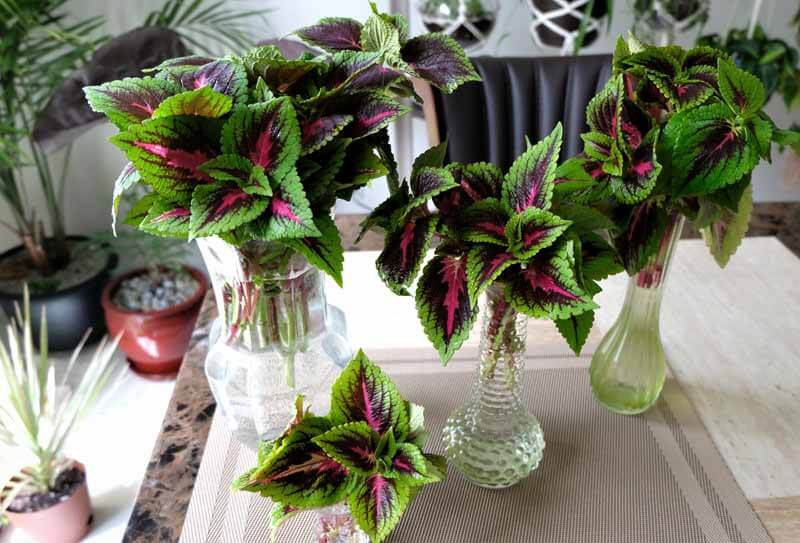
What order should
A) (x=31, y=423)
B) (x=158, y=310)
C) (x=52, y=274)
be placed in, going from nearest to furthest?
(x=31, y=423)
(x=158, y=310)
(x=52, y=274)

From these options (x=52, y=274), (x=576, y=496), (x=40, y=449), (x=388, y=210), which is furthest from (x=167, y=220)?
(x=52, y=274)

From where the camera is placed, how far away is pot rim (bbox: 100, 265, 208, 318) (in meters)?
1.80

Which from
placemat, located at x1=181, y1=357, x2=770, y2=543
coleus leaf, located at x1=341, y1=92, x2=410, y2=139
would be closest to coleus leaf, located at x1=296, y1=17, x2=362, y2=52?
coleus leaf, located at x1=341, y1=92, x2=410, y2=139

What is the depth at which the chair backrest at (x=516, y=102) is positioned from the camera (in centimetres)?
133

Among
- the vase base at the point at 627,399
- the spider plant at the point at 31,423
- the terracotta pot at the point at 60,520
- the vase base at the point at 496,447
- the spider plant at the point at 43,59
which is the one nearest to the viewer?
the vase base at the point at 496,447

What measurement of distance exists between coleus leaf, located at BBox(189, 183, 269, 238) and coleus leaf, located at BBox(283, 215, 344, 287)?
4cm

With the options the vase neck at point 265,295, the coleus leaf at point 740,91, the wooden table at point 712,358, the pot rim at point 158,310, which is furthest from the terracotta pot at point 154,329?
the coleus leaf at point 740,91

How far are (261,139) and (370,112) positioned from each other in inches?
3.5

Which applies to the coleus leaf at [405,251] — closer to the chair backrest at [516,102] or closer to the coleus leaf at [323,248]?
the coleus leaf at [323,248]

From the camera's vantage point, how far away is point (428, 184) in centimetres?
53

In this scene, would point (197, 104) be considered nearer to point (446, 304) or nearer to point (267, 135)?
point (267, 135)

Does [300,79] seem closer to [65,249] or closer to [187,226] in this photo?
[187,226]

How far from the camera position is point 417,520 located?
0.67 metres

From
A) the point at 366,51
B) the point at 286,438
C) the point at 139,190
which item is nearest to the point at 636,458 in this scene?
the point at 286,438
